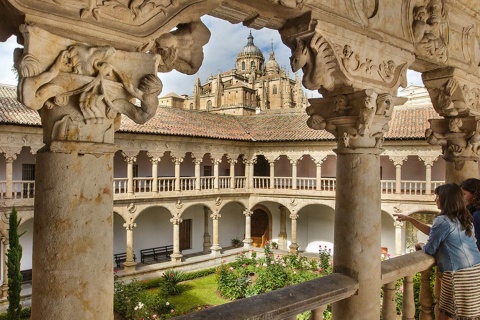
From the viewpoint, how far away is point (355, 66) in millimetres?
2674

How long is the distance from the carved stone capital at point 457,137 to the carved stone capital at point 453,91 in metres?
0.11

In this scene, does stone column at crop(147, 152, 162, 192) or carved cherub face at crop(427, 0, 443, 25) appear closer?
carved cherub face at crop(427, 0, 443, 25)

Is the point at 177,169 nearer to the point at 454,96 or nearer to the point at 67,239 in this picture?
the point at 454,96

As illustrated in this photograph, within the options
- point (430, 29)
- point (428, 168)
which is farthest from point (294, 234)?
point (430, 29)

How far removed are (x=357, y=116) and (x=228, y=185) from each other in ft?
63.4

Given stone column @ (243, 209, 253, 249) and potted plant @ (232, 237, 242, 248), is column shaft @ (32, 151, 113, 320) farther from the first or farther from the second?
potted plant @ (232, 237, 242, 248)

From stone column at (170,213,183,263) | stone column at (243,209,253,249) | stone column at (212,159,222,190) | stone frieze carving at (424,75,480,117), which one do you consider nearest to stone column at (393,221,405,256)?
stone column at (243,209,253,249)

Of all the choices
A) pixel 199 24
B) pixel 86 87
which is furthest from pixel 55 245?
pixel 199 24

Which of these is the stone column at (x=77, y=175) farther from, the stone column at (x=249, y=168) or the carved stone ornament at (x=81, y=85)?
the stone column at (x=249, y=168)

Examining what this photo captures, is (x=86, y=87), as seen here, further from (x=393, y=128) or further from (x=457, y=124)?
(x=393, y=128)

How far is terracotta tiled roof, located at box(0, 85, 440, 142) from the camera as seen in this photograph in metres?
14.6

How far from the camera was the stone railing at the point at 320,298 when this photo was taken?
212 cm

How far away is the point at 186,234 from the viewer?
2214 cm

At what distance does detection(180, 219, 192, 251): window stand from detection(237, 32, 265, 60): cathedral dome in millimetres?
41081
